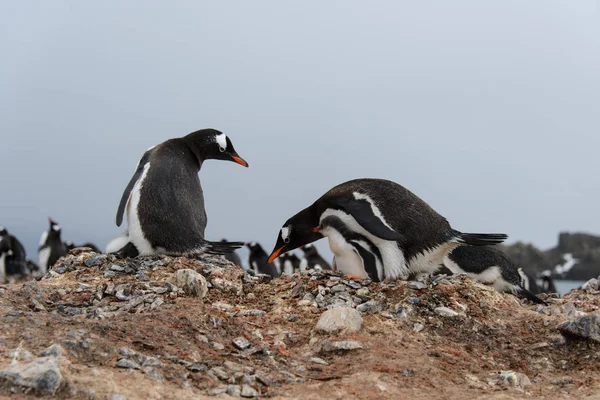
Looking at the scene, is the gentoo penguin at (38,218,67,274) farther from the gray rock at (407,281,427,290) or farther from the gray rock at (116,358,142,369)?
the gray rock at (116,358,142,369)

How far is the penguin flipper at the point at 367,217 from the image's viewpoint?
5855mm

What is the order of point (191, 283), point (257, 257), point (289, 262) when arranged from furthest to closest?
1. point (289, 262)
2. point (257, 257)
3. point (191, 283)

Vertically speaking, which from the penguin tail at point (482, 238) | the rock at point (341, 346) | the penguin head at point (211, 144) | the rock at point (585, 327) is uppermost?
the penguin head at point (211, 144)

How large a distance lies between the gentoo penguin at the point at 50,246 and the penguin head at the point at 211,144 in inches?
389

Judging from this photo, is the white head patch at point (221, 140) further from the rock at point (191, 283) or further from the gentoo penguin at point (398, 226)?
the rock at point (191, 283)

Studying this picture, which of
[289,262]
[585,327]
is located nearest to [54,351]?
[585,327]

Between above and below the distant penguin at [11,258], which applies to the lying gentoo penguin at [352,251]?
above

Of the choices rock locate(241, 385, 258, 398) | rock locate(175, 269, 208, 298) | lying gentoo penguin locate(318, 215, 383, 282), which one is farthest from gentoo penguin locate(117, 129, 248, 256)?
rock locate(241, 385, 258, 398)

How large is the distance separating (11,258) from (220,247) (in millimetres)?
12297

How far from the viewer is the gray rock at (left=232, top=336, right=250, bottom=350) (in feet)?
14.2

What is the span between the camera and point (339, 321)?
4617 mm

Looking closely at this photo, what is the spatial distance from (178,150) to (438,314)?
3.80 metres

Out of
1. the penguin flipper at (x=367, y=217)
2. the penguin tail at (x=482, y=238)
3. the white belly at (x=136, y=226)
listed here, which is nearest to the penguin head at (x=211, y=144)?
the white belly at (x=136, y=226)

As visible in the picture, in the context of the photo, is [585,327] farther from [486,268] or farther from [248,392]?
[248,392]
